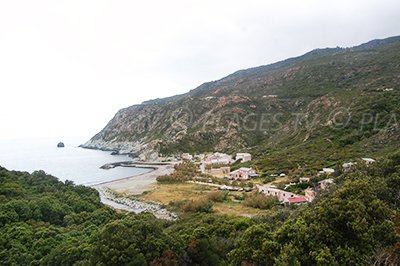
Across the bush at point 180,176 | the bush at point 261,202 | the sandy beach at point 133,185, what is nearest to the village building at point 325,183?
the bush at point 261,202

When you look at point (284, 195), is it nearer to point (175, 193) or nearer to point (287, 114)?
point (175, 193)

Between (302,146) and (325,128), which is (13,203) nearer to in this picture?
(302,146)

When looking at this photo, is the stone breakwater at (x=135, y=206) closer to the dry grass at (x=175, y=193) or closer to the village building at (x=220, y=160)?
the dry grass at (x=175, y=193)

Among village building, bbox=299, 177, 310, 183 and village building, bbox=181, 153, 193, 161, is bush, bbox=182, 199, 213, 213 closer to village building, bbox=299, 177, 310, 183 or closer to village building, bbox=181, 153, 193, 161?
village building, bbox=299, 177, 310, 183

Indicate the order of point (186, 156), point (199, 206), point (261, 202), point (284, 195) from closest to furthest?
1. point (199, 206)
2. point (261, 202)
3. point (284, 195)
4. point (186, 156)

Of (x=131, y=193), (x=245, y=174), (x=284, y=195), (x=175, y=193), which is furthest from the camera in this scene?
(x=245, y=174)

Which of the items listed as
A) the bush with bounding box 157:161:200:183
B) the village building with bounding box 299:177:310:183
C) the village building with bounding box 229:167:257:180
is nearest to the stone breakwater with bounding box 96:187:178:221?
the bush with bounding box 157:161:200:183

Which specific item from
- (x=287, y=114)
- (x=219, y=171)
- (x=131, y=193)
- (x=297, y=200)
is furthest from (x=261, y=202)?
(x=287, y=114)
